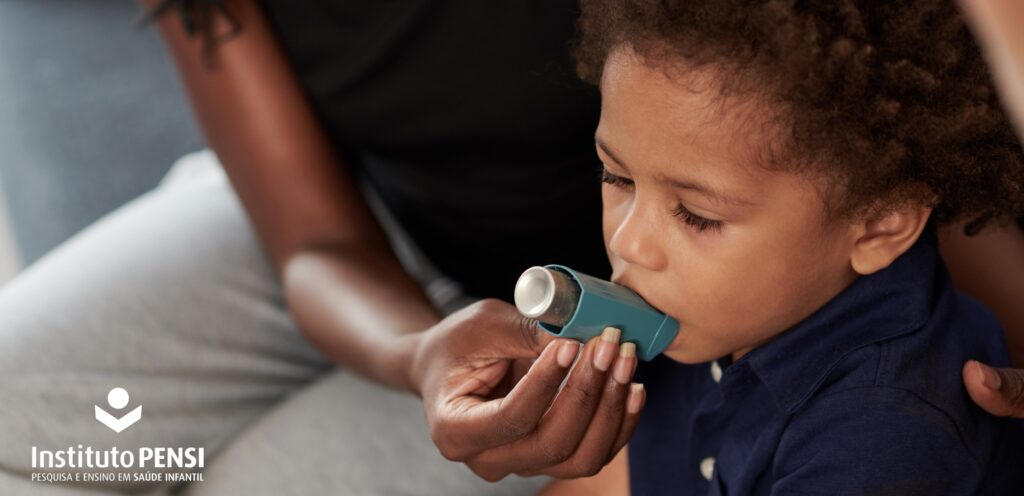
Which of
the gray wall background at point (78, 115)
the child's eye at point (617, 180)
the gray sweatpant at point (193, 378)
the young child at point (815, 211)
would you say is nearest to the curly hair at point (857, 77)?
the young child at point (815, 211)

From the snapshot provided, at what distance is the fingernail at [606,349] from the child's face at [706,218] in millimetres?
65

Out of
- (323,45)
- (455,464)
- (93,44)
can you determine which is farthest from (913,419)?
(93,44)

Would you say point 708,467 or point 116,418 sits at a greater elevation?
point 116,418

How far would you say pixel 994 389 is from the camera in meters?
0.86

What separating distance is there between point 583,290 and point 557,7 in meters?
0.41

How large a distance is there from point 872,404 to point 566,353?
0.25 metres

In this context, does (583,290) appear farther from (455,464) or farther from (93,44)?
(93,44)

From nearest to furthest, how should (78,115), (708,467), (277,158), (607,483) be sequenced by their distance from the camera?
(708,467) → (607,483) → (277,158) → (78,115)


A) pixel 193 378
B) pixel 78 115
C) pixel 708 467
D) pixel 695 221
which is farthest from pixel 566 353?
pixel 78 115

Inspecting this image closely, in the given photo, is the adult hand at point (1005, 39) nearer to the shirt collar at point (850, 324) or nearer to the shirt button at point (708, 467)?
the shirt collar at point (850, 324)

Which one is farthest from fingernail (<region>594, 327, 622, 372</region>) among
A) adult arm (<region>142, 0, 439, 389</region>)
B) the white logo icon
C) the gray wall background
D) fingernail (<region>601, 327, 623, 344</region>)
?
the gray wall background

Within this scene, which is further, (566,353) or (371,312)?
(371,312)

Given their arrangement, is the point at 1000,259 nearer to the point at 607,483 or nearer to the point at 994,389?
the point at 994,389

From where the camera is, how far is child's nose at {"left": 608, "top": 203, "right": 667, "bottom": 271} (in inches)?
34.3
